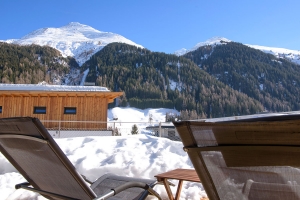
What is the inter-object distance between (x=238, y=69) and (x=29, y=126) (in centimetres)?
Answer: 9506

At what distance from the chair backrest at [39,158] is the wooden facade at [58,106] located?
13.1 meters

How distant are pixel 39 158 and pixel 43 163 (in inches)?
1.8

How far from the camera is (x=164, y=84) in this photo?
78.1m

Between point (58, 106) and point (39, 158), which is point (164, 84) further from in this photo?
point (39, 158)

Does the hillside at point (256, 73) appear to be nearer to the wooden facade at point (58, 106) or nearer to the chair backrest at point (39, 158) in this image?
the wooden facade at point (58, 106)

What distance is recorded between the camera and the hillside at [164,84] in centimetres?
6950

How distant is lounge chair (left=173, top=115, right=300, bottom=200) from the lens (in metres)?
1.01

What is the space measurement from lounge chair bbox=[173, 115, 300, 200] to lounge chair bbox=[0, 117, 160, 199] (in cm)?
73

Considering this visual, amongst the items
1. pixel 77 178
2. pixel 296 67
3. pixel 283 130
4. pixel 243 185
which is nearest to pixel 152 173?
pixel 77 178

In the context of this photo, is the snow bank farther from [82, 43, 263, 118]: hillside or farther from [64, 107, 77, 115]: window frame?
[82, 43, 263, 118]: hillside

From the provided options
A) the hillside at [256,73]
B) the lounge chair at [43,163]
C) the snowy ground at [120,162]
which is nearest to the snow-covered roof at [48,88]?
the snowy ground at [120,162]

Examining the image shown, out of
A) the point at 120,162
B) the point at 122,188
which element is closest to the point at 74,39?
the point at 120,162

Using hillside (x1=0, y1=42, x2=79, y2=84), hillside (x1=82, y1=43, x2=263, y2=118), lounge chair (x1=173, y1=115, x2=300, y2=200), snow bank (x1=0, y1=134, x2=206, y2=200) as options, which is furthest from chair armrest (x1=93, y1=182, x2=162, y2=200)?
hillside (x1=82, y1=43, x2=263, y2=118)

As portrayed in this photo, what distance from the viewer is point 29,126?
1.62 metres
